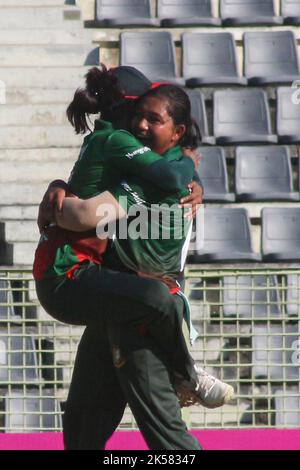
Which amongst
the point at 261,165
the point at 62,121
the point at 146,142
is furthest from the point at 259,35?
the point at 146,142

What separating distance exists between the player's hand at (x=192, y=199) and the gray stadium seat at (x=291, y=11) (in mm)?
5806

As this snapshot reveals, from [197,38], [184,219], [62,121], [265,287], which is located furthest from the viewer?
[197,38]

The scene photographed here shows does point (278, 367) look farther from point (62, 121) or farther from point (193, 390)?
point (62, 121)

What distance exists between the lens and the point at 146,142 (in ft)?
13.8

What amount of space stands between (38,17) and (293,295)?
3.82m

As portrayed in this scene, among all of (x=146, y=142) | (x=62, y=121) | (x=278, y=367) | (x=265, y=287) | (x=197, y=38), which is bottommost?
(x=278, y=367)

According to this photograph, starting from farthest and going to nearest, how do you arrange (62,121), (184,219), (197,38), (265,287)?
(197,38) → (62,121) → (265,287) → (184,219)

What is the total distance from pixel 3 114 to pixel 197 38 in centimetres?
162

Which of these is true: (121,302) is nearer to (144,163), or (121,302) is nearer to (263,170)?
(144,163)

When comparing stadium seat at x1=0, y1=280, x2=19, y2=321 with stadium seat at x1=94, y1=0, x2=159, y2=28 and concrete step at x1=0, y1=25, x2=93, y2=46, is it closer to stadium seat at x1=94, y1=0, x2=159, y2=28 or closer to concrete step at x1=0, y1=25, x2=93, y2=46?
concrete step at x1=0, y1=25, x2=93, y2=46

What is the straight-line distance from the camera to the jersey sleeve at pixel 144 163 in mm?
4016

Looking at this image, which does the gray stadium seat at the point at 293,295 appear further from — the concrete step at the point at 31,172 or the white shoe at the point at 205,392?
the concrete step at the point at 31,172

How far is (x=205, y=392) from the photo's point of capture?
14.1 feet

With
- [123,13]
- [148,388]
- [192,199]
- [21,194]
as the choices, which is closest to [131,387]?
[148,388]
